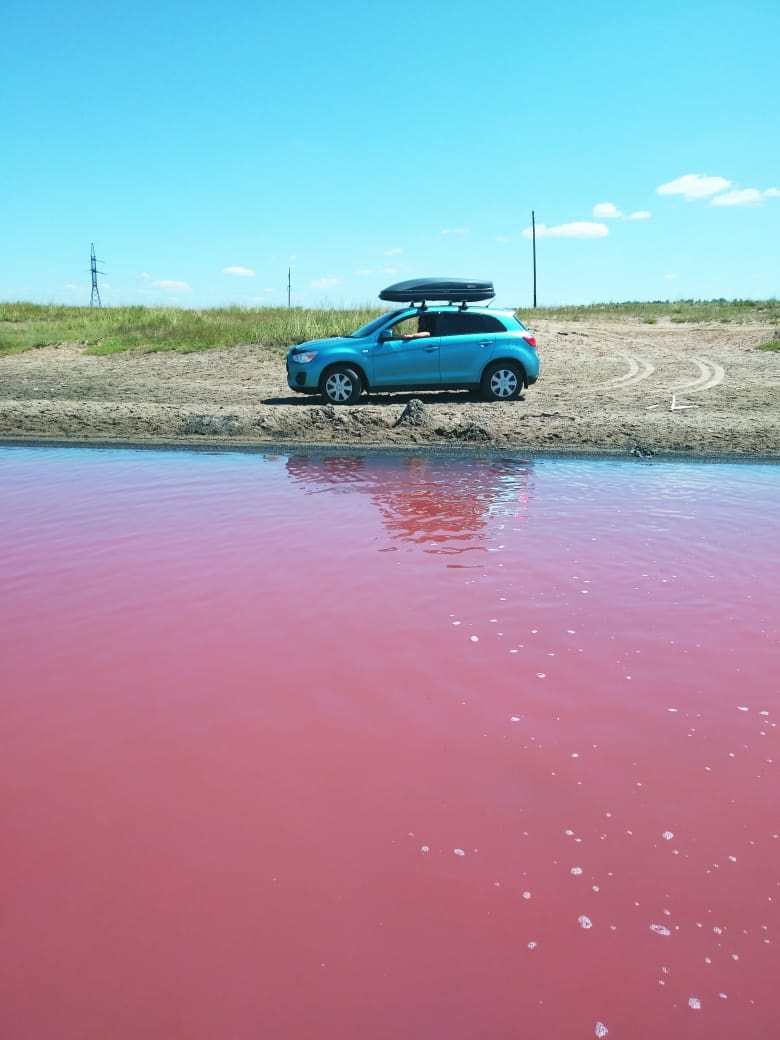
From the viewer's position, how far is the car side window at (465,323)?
15930mm

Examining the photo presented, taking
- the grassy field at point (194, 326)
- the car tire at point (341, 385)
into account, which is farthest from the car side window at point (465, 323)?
the grassy field at point (194, 326)

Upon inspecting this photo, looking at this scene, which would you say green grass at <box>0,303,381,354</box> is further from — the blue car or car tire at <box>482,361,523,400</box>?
car tire at <box>482,361,523,400</box>

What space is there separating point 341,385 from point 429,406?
5.20ft

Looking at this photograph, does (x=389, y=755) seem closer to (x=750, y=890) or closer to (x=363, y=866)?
(x=363, y=866)

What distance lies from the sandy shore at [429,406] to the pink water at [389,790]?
Result: 5736mm

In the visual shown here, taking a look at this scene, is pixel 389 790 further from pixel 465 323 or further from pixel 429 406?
pixel 465 323

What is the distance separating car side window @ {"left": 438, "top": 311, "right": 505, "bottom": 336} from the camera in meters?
15.9

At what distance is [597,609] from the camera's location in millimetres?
5277

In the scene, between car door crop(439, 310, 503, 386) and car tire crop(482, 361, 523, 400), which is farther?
car tire crop(482, 361, 523, 400)

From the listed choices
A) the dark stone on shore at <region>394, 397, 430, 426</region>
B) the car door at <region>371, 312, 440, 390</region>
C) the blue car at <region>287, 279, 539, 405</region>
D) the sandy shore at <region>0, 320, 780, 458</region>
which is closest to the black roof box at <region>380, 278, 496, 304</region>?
the blue car at <region>287, 279, 539, 405</region>

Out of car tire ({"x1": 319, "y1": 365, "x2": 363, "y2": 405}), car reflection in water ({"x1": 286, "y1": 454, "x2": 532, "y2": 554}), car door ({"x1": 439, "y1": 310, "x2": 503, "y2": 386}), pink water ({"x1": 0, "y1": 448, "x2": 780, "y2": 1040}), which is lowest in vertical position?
pink water ({"x1": 0, "y1": 448, "x2": 780, "y2": 1040})

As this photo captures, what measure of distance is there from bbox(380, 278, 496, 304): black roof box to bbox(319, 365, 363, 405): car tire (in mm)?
1964

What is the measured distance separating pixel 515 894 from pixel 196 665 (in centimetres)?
225

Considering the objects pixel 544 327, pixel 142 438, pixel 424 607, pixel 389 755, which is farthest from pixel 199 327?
pixel 389 755
